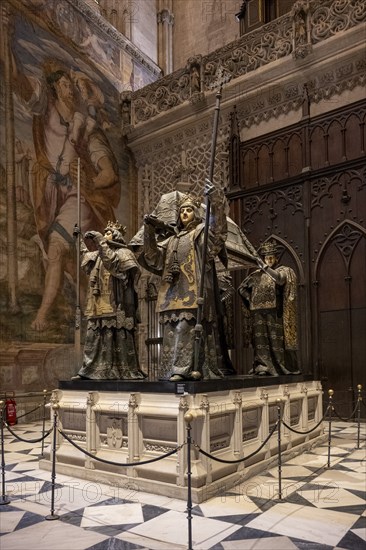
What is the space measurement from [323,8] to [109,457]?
11.1m

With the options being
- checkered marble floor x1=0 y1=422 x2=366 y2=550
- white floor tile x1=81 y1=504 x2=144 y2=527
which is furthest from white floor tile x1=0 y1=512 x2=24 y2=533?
white floor tile x1=81 y1=504 x2=144 y2=527

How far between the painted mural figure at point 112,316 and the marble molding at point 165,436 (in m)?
0.57

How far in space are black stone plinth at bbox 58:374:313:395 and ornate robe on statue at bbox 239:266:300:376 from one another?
956 millimetres

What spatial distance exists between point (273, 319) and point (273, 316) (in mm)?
48

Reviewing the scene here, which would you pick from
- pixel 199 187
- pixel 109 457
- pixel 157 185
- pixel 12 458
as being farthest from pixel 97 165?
pixel 109 457

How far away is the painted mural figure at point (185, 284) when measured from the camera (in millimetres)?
5867

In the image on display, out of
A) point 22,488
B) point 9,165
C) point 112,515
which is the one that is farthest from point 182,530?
point 9,165

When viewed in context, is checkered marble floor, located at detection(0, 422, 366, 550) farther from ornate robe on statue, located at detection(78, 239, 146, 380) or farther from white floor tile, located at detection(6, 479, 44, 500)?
ornate robe on statue, located at detection(78, 239, 146, 380)

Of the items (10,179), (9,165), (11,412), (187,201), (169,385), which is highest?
(9,165)

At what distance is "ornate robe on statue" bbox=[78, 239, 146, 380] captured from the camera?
6.81m

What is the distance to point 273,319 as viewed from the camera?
8.34 meters

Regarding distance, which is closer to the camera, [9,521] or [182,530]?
[182,530]

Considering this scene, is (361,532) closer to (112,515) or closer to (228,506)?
(228,506)

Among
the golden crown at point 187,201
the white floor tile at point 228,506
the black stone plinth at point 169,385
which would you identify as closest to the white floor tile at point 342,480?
the white floor tile at point 228,506
